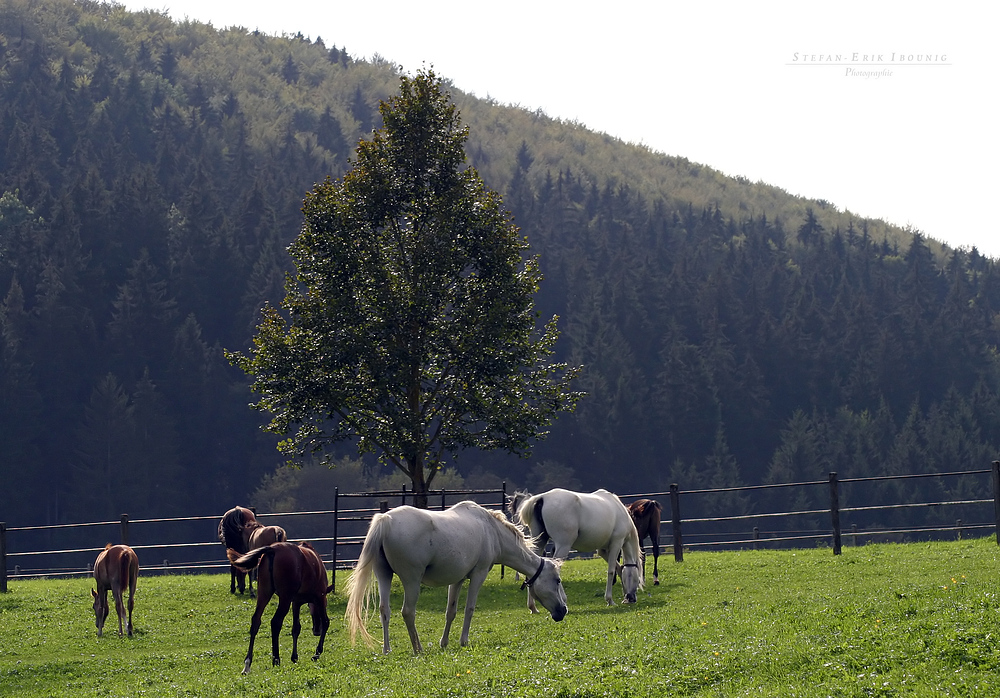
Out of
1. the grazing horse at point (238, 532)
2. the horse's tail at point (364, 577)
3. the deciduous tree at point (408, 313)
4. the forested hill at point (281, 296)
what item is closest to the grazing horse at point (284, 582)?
the horse's tail at point (364, 577)

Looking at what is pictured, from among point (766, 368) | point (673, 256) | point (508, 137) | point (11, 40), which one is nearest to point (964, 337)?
point (766, 368)

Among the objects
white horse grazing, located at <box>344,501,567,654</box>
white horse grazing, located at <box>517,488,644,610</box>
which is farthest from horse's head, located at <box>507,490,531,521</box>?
white horse grazing, located at <box>344,501,567,654</box>

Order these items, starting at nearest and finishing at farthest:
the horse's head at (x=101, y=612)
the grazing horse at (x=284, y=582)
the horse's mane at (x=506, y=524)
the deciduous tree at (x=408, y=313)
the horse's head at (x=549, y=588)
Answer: the grazing horse at (x=284, y=582), the horse's head at (x=549, y=588), the horse's mane at (x=506, y=524), the horse's head at (x=101, y=612), the deciduous tree at (x=408, y=313)

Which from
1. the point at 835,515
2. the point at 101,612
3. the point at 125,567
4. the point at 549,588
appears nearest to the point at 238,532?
the point at 101,612

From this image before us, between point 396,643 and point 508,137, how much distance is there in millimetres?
185267

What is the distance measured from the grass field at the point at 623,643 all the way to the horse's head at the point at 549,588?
0.26 m

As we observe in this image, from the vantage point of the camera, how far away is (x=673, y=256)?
452 ft

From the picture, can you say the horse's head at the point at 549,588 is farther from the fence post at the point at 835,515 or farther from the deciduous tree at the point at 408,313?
the deciduous tree at the point at 408,313

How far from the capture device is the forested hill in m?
84.0

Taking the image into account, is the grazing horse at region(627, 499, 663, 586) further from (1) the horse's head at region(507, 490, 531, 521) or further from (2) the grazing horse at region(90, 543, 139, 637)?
(2) the grazing horse at region(90, 543, 139, 637)

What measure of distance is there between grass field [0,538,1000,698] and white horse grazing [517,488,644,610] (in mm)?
937

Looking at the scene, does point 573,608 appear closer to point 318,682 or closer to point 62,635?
point 318,682

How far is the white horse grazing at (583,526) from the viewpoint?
19.7 metres

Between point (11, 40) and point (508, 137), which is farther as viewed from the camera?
point (508, 137)
